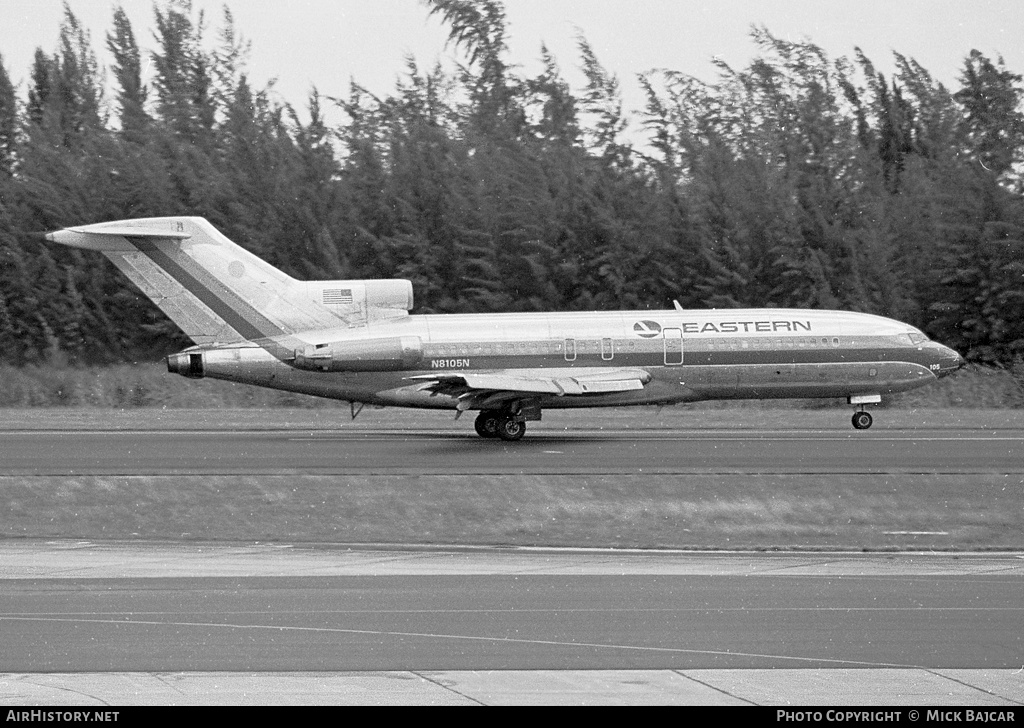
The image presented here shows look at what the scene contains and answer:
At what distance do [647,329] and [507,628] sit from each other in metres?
22.0

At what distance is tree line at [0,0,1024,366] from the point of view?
172 ft

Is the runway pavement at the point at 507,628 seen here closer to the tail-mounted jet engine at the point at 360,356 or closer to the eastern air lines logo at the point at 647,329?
the tail-mounted jet engine at the point at 360,356

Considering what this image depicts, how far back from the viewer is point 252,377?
3325 cm

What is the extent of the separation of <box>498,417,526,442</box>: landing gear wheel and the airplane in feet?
0.11

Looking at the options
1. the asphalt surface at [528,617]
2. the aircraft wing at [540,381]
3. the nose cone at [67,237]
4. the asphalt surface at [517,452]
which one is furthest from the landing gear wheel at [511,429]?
the asphalt surface at [528,617]

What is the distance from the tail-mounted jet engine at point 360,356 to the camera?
32750 mm

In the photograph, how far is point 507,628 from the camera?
1258 centimetres

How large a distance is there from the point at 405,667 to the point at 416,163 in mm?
51227

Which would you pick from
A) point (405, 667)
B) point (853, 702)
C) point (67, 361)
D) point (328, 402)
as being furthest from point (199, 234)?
point (853, 702)

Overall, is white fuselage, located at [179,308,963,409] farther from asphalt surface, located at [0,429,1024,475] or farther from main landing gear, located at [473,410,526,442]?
asphalt surface, located at [0,429,1024,475]

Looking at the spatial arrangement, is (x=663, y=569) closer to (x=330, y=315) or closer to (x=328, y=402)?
(x=330, y=315)

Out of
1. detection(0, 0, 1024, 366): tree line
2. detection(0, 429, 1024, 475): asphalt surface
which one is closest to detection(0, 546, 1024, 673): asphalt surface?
detection(0, 429, 1024, 475): asphalt surface

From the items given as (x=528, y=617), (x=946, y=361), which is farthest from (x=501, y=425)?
(x=528, y=617)

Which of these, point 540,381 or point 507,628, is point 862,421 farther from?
point 507,628
